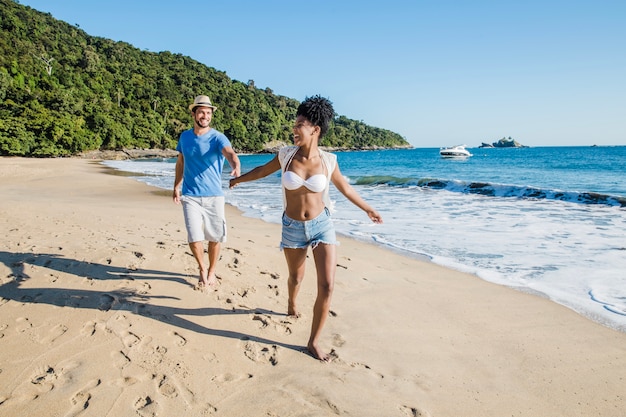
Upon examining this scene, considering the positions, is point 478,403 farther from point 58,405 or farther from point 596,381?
point 58,405

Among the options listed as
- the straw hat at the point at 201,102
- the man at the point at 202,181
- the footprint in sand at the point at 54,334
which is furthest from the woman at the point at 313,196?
the footprint in sand at the point at 54,334

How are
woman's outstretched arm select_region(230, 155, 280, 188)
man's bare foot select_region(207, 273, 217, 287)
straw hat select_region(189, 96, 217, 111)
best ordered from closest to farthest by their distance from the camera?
woman's outstretched arm select_region(230, 155, 280, 188), straw hat select_region(189, 96, 217, 111), man's bare foot select_region(207, 273, 217, 287)

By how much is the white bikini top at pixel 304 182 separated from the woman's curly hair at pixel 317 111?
0.39m

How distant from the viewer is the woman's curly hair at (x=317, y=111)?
3.05 meters

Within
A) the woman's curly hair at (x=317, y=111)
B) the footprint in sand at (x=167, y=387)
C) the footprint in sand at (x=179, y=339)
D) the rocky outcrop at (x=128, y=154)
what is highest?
the woman's curly hair at (x=317, y=111)

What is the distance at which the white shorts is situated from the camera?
14.0ft


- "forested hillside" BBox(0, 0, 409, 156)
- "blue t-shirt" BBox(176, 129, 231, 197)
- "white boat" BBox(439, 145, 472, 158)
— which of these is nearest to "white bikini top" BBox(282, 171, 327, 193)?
"blue t-shirt" BBox(176, 129, 231, 197)

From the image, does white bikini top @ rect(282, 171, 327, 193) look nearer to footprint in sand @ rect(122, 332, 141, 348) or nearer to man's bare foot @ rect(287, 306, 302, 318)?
man's bare foot @ rect(287, 306, 302, 318)

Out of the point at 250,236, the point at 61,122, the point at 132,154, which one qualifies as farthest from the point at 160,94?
the point at 250,236

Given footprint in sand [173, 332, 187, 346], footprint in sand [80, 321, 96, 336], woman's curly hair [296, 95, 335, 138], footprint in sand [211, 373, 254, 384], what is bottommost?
footprint in sand [211, 373, 254, 384]

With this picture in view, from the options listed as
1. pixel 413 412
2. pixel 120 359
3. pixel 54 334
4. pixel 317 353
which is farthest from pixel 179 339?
pixel 413 412

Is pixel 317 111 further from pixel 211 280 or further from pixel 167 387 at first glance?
pixel 211 280

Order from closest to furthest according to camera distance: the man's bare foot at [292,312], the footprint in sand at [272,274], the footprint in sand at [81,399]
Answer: the footprint in sand at [81,399] < the man's bare foot at [292,312] < the footprint in sand at [272,274]

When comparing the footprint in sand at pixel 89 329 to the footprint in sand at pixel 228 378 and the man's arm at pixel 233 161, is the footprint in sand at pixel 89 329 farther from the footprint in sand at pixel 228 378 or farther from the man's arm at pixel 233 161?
the man's arm at pixel 233 161
